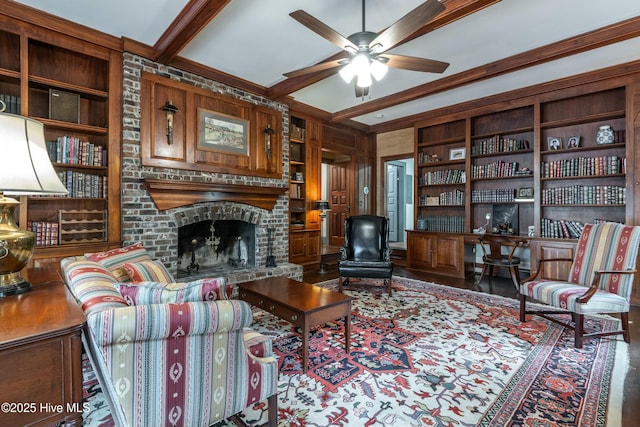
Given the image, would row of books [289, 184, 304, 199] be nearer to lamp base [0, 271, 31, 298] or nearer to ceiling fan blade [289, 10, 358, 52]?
ceiling fan blade [289, 10, 358, 52]

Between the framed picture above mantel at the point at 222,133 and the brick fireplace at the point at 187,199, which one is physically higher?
the framed picture above mantel at the point at 222,133

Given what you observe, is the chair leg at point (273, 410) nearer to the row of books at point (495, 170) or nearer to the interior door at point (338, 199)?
the row of books at point (495, 170)

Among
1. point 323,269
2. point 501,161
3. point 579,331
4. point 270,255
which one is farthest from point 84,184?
point 501,161

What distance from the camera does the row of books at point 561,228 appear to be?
173 inches

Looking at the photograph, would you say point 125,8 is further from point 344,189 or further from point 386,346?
point 344,189

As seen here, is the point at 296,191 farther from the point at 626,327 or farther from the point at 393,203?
the point at 626,327

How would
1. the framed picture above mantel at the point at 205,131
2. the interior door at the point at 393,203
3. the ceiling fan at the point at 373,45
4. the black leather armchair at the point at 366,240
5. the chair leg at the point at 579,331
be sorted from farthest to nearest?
the interior door at the point at 393,203
the black leather armchair at the point at 366,240
the framed picture above mantel at the point at 205,131
the chair leg at the point at 579,331
the ceiling fan at the point at 373,45

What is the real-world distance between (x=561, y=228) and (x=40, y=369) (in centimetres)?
560

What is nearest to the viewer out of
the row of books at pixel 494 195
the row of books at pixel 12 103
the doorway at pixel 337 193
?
the row of books at pixel 12 103

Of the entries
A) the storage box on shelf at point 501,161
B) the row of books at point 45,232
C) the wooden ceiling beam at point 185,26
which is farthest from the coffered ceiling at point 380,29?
the row of books at point 45,232

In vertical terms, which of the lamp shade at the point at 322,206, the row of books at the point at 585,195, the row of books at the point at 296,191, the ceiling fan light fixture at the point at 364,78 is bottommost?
the lamp shade at the point at 322,206

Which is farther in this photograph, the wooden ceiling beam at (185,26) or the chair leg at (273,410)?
the wooden ceiling beam at (185,26)

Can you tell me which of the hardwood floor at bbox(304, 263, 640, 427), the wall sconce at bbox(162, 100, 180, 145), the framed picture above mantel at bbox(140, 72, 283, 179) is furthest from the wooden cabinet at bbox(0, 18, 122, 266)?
the hardwood floor at bbox(304, 263, 640, 427)

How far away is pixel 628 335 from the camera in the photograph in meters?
2.71
